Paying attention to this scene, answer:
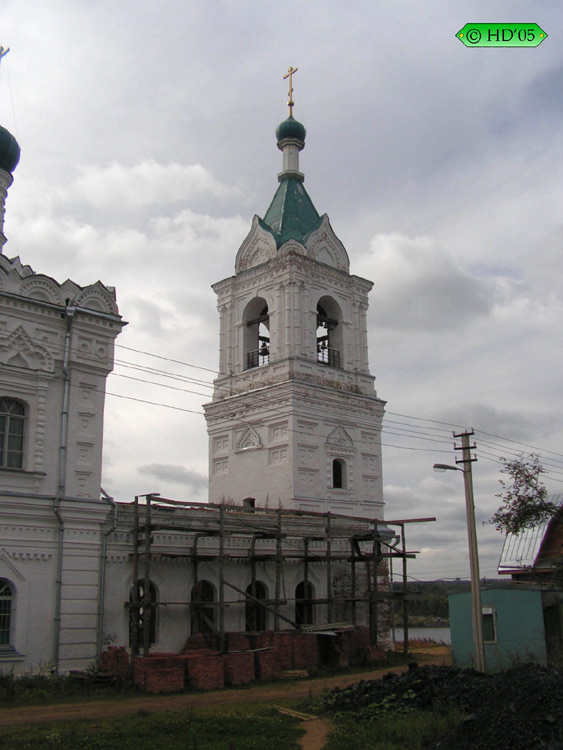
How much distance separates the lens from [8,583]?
59.4 ft

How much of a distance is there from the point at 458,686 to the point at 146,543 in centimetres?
783

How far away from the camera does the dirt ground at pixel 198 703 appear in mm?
13766

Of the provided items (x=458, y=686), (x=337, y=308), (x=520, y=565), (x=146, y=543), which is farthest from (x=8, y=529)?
(x=520, y=565)

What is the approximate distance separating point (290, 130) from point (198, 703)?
24057mm

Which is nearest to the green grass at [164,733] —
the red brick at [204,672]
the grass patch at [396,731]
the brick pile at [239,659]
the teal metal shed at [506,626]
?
the grass patch at [396,731]

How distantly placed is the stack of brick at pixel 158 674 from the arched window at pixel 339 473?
1253 centimetres

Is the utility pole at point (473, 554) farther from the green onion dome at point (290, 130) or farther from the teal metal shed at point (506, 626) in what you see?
the green onion dome at point (290, 130)

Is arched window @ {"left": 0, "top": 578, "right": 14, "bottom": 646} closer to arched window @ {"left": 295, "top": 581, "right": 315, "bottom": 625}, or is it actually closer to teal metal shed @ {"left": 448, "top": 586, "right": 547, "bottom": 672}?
arched window @ {"left": 295, "top": 581, "right": 315, "bottom": 625}

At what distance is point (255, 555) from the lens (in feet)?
74.6

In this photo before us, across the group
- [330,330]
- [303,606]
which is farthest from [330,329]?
[303,606]

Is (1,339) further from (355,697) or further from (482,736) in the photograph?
(482,736)

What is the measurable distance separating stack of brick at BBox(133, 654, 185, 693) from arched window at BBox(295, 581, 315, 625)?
690cm

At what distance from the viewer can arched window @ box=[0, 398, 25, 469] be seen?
18969 millimetres

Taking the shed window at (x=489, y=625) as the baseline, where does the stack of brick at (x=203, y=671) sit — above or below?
below
